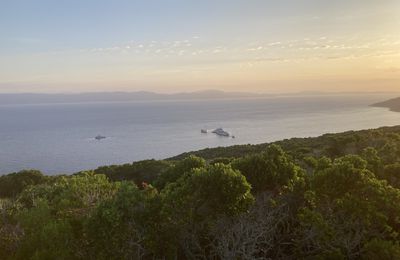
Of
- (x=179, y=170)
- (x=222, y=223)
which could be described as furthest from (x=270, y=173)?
(x=179, y=170)

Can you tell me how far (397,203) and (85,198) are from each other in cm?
1226

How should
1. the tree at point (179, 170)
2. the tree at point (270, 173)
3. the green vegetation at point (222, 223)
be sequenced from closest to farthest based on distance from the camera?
the green vegetation at point (222, 223) < the tree at point (270, 173) < the tree at point (179, 170)

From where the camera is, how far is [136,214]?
14133 mm

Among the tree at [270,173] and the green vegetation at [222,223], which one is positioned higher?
the tree at [270,173]

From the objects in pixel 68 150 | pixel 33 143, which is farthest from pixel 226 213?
pixel 33 143

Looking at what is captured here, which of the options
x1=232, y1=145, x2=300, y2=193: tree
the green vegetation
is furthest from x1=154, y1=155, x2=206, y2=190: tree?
the green vegetation

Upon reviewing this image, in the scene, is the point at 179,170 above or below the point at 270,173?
below

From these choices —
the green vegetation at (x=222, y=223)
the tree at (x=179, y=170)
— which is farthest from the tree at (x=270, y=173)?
the tree at (x=179, y=170)

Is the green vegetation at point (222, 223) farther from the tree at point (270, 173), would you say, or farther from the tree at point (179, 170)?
the tree at point (179, 170)

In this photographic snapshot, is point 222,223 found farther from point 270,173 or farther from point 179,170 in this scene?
point 179,170

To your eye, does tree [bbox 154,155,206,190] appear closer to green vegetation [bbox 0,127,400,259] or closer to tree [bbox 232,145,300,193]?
tree [bbox 232,145,300,193]

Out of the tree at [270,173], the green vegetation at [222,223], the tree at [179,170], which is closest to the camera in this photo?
the green vegetation at [222,223]

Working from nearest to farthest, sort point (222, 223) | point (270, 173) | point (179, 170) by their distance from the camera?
point (222, 223)
point (270, 173)
point (179, 170)

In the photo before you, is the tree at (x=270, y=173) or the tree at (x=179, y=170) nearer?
the tree at (x=270, y=173)
